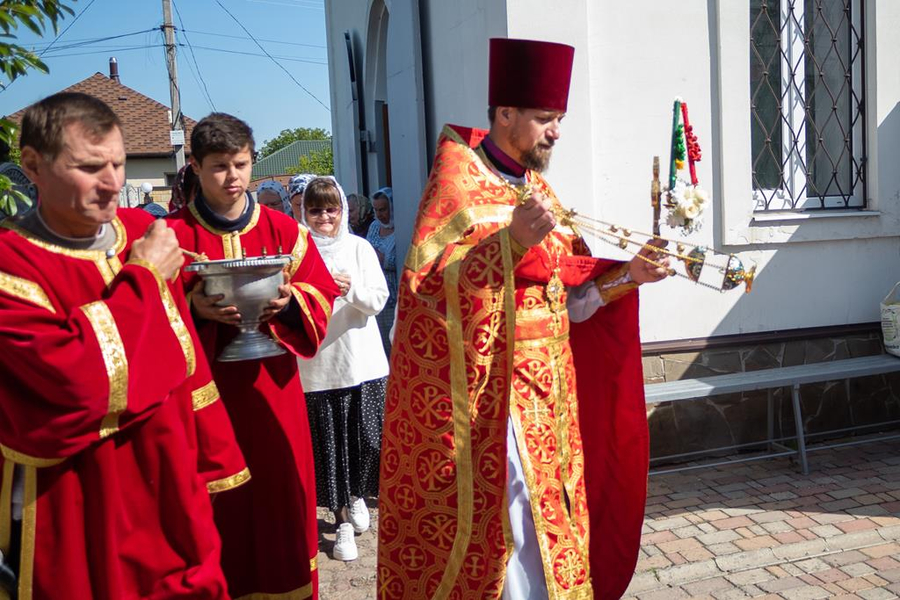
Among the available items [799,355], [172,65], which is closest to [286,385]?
[799,355]

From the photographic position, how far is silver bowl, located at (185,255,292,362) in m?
2.98

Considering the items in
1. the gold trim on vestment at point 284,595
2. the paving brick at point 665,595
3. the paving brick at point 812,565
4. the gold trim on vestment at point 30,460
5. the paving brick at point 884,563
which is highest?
the gold trim on vestment at point 30,460

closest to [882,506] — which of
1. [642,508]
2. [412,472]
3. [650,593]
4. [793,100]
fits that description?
[650,593]

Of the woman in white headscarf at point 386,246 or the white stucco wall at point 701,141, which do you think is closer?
the white stucco wall at point 701,141

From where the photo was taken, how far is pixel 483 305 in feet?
10.1

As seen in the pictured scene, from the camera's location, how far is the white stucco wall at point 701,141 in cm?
591

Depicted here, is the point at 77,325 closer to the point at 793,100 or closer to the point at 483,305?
the point at 483,305

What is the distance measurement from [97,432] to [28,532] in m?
0.33

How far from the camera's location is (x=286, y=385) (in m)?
3.54

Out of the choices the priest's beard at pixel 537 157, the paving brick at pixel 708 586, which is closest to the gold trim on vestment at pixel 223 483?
the priest's beard at pixel 537 157

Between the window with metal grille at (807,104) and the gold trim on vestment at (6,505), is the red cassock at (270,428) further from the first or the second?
the window with metal grille at (807,104)

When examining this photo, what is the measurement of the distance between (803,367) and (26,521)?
5601 millimetres

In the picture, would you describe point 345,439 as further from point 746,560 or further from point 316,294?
point 746,560

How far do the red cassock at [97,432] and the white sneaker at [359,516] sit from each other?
112 inches
